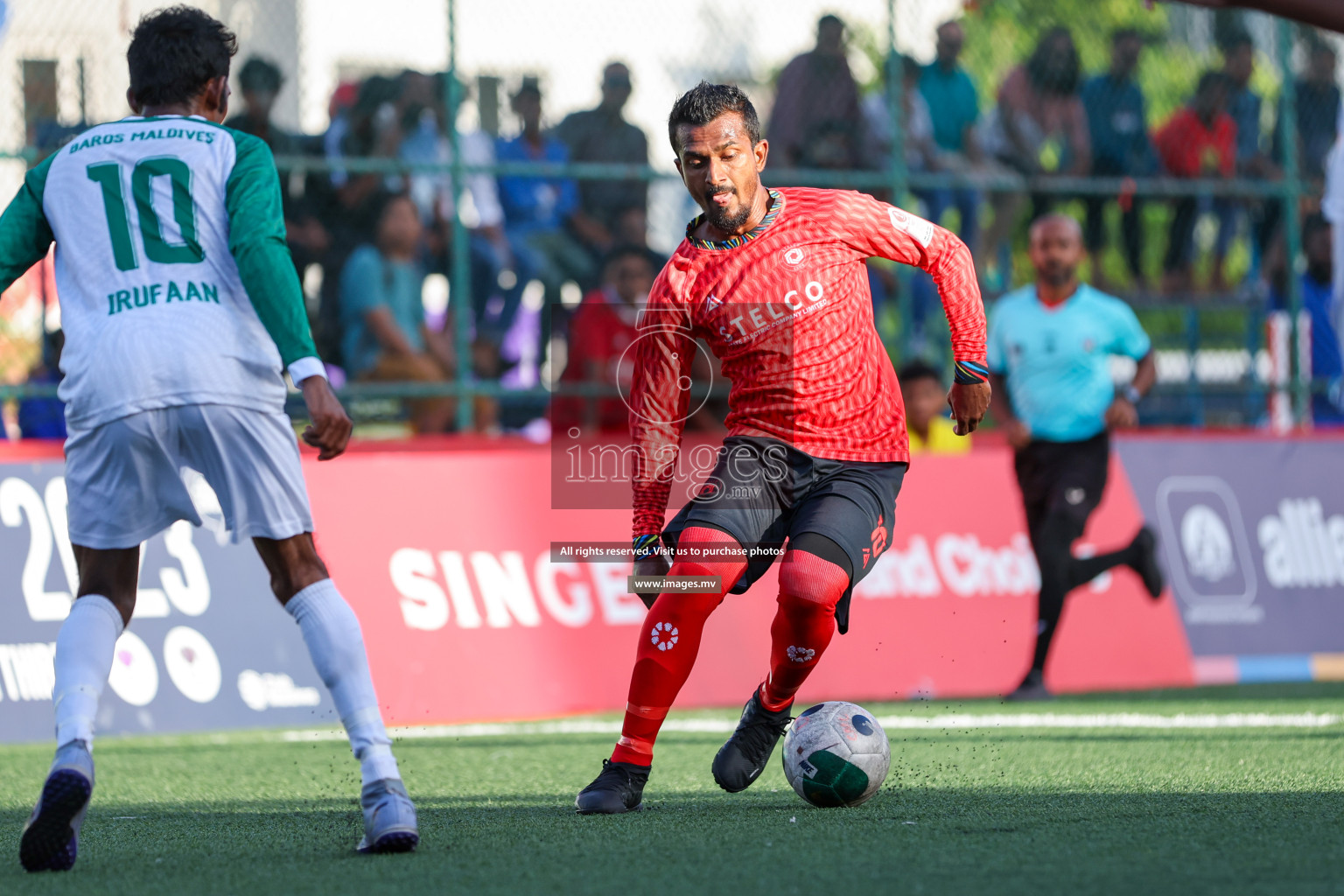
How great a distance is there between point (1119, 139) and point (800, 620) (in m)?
7.61

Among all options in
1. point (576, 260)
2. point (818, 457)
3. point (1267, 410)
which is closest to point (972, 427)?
point (818, 457)

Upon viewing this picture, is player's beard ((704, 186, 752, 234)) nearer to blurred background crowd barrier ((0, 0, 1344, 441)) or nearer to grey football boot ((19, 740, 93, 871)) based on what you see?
grey football boot ((19, 740, 93, 871))

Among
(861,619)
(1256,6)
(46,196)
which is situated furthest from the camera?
(861,619)

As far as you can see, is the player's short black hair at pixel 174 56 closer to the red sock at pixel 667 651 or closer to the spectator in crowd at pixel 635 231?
the red sock at pixel 667 651

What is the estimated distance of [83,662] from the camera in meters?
4.38

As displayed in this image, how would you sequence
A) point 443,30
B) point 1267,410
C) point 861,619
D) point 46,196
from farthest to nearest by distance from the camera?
point 1267,410 < point 443,30 < point 861,619 < point 46,196

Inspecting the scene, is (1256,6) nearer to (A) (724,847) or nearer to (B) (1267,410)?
(A) (724,847)

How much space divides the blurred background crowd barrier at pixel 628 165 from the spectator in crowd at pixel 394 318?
0.05 feet

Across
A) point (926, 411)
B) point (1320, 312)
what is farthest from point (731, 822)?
point (1320, 312)

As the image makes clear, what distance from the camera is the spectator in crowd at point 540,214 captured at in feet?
34.5

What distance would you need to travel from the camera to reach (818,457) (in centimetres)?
544

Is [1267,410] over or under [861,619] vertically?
over

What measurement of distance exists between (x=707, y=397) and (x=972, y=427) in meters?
4.76

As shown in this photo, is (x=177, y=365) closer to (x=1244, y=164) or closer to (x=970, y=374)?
(x=970, y=374)
